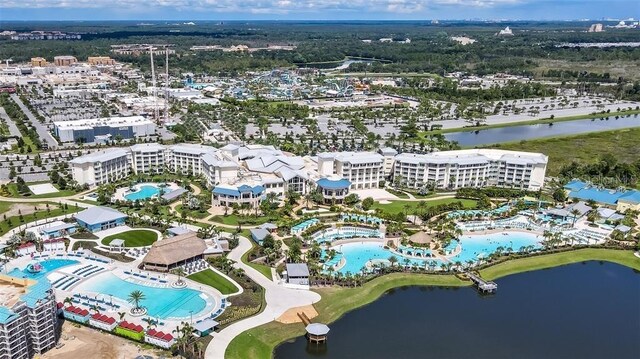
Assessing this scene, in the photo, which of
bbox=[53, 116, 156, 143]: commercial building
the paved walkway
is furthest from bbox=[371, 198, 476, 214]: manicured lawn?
bbox=[53, 116, 156, 143]: commercial building

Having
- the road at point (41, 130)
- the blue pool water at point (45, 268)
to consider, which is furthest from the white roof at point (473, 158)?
the road at point (41, 130)

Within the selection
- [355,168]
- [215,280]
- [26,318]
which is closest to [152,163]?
[355,168]

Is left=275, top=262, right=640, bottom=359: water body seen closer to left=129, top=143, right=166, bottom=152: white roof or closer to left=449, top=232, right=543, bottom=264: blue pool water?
left=449, top=232, right=543, bottom=264: blue pool water

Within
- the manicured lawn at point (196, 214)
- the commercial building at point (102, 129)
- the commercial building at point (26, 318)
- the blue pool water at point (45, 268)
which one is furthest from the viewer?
the commercial building at point (102, 129)

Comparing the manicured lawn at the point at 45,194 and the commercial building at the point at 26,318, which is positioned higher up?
the commercial building at the point at 26,318

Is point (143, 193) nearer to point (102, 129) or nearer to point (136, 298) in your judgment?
point (136, 298)

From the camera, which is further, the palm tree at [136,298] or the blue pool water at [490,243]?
the blue pool water at [490,243]

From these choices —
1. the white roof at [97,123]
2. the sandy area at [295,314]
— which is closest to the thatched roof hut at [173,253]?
the sandy area at [295,314]

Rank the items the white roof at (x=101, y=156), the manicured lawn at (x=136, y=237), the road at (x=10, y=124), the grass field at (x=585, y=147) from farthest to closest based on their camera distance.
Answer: the road at (x=10, y=124)
the grass field at (x=585, y=147)
the white roof at (x=101, y=156)
the manicured lawn at (x=136, y=237)

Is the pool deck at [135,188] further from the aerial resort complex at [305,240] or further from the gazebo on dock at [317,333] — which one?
the gazebo on dock at [317,333]
